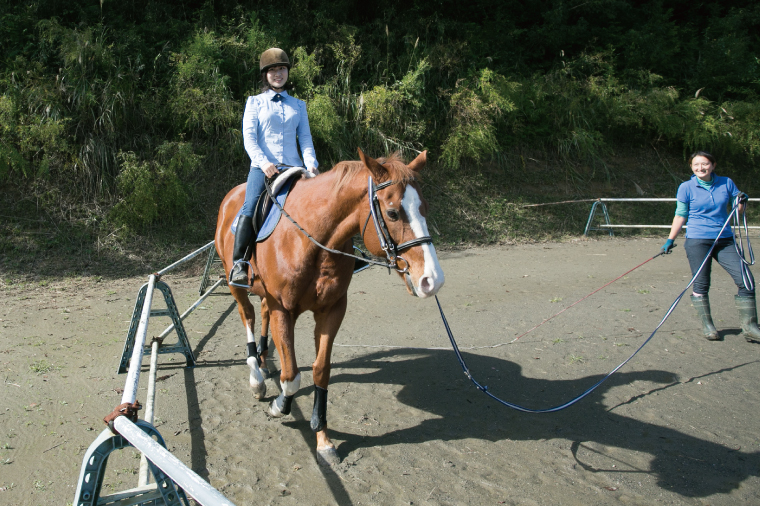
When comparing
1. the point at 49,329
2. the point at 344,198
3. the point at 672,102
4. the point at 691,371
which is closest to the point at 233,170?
the point at 49,329

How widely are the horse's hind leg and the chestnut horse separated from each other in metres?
0.35

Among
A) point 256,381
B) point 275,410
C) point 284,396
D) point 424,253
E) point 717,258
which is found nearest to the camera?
point 424,253

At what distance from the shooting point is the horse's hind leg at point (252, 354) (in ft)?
15.3

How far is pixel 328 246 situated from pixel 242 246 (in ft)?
3.57

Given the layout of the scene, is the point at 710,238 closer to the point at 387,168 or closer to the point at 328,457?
the point at 387,168

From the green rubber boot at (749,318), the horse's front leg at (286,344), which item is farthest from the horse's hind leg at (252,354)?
the green rubber boot at (749,318)

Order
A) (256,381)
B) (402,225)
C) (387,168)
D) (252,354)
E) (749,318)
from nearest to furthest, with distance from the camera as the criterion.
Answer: (402,225), (387,168), (256,381), (252,354), (749,318)

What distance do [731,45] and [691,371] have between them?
17.6 m

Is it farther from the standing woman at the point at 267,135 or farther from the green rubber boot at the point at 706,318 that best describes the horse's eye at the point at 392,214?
the green rubber boot at the point at 706,318

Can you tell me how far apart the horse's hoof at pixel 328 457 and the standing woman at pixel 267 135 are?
65.6 inches

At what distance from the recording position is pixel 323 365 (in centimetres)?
396

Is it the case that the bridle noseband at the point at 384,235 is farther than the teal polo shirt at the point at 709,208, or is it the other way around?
the teal polo shirt at the point at 709,208

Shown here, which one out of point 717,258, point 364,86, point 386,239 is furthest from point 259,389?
point 364,86

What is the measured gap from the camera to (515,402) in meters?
4.68
